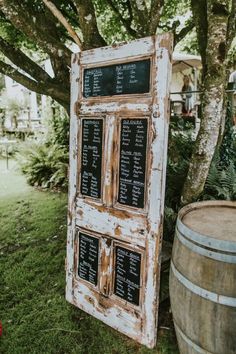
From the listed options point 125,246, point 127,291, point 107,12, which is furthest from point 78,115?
point 107,12

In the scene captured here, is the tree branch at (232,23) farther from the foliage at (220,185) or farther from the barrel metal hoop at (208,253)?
the barrel metal hoop at (208,253)

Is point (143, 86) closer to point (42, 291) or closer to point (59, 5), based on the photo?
point (42, 291)

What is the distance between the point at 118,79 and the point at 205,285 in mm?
1694

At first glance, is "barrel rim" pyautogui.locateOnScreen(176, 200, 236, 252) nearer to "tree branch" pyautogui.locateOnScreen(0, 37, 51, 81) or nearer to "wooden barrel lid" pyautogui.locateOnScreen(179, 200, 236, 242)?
"wooden barrel lid" pyautogui.locateOnScreen(179, 200, 236, 242)

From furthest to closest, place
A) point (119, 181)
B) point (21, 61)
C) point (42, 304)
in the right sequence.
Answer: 1. point (21, 61)
2. point (42, 304)
3. point (119, 181)

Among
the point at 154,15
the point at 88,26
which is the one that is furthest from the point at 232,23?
the point at 88,26

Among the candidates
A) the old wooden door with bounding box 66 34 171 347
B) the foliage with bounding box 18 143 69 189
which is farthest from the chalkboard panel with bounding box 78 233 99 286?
the foliage with bounding box 18 143 69 189

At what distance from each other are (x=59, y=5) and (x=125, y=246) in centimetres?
477

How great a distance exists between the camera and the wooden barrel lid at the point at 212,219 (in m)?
2.08

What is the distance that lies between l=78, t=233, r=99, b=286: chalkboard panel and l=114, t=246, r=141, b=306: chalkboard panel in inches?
9.7

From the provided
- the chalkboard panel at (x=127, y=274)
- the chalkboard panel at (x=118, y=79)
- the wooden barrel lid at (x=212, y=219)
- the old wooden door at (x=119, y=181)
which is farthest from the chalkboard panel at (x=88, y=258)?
the chalkboard panel at (x=118, y=79)

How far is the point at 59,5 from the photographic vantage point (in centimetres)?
564

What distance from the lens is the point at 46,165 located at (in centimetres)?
812

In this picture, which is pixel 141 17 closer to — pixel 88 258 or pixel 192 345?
pixel 88 258
